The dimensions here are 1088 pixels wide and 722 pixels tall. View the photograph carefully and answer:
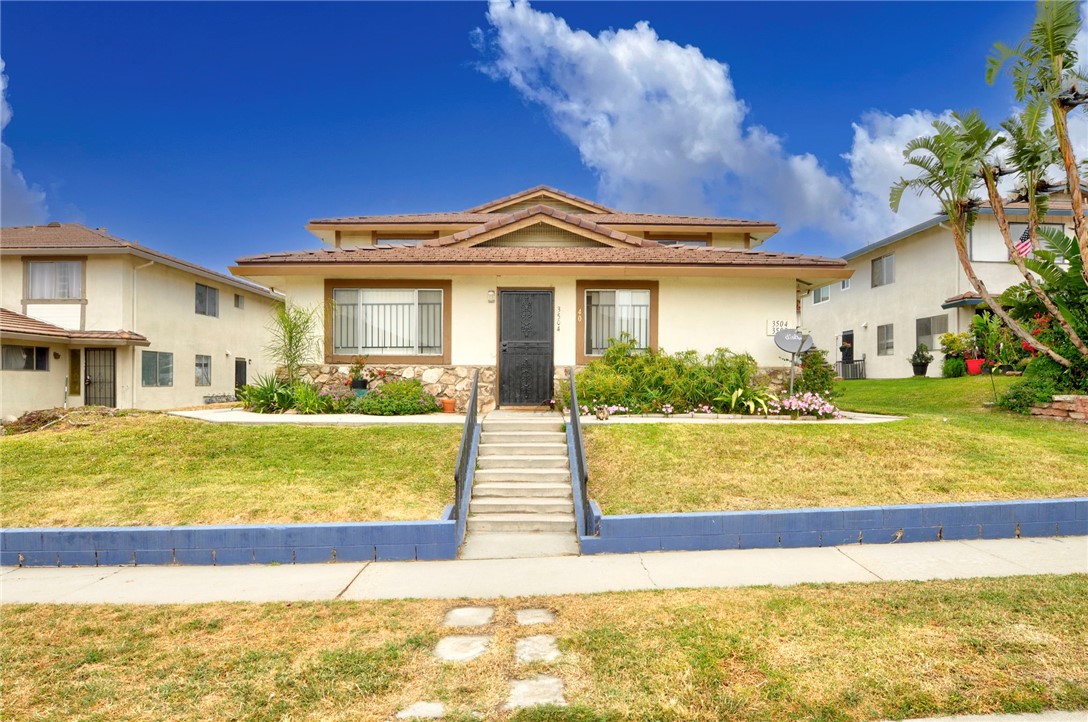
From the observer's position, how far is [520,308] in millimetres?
12242

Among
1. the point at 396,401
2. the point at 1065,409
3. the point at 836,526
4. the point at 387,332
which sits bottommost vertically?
the point at 836,526

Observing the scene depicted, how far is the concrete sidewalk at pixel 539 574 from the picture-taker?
490 centimetres

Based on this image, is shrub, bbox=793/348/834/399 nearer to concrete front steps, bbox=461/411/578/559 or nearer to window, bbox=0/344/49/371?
concrete front steps, bbox=461/411/578/559

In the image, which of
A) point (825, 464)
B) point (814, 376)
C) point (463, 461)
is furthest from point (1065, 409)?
point (463, 461)

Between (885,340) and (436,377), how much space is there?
20115 mm

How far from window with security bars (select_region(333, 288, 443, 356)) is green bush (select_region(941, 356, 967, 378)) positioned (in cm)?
1646

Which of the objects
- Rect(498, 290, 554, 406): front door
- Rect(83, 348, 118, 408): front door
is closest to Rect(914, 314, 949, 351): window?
Rect(498, 290, 554, 406): front door

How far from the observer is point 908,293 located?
73.3 feet

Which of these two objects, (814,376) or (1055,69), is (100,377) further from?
(1055,69)

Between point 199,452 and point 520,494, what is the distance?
473 centimetres

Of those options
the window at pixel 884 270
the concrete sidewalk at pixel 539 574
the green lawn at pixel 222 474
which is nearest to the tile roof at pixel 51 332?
the green lawn at pixel 222 474

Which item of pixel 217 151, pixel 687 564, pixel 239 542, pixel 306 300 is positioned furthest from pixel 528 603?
pixel 217 151

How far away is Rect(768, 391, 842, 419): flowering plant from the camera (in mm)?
10555

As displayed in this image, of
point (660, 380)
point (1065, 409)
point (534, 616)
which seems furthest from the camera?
point (660, 380)
